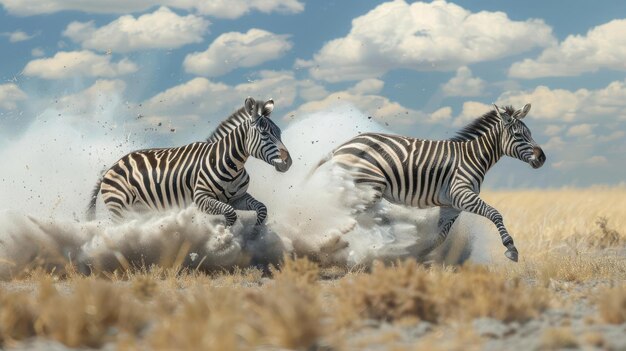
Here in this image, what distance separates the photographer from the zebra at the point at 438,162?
13305 millimetres

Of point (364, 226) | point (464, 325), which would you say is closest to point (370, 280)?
→ point (464, 325)

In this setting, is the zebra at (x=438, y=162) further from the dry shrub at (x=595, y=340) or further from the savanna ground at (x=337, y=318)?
the dry shrub at (x=595, y=340)

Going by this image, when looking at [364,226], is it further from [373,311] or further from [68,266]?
[373,311]

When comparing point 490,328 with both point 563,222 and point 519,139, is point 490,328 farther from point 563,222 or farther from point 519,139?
point 563,222

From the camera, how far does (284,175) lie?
14531mm

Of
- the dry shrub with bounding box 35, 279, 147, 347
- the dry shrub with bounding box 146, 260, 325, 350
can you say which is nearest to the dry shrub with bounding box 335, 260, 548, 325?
the dry shrub with bounding box 146, 260, 325, 350

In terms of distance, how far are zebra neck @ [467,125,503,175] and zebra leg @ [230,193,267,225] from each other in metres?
3.69

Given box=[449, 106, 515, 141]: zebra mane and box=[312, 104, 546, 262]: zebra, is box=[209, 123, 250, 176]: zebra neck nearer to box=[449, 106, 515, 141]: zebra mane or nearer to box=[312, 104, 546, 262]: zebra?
box=[312, 104, 546, 262]: zebra

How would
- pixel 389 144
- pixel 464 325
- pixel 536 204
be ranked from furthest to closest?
1. pixel 536 204
2. pixel 389 144
3. pixel 464 325

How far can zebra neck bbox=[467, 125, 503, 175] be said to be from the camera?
542 inches

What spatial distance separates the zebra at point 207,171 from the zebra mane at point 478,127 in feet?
12.2

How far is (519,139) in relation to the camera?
44.5ft

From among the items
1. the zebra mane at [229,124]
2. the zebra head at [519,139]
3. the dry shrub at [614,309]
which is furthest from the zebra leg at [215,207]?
the dry shrub at [614,309]

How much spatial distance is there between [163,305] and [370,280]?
196 centimetres
